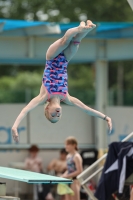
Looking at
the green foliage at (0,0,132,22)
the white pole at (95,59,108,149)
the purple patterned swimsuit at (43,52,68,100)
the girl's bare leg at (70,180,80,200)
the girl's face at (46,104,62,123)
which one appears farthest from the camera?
the green foliage at (0,0,132,22)

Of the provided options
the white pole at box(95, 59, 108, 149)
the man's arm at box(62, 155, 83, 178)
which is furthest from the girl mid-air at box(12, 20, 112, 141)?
the white pole at box(95, 59, 108, 149)

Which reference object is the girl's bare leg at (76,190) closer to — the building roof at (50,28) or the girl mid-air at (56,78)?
the building roof at (50,28)

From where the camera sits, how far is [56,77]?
27.9 feet

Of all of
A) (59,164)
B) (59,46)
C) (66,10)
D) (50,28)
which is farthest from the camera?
(66,10)

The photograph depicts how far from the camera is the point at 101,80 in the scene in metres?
15.1

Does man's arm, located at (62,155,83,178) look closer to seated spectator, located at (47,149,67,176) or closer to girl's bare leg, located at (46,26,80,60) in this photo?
seated spectator, located at (47,149,67,176)

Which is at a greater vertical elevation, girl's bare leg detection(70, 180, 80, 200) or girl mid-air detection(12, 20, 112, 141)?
girl mid-air detection(12, 20, 112, 141)

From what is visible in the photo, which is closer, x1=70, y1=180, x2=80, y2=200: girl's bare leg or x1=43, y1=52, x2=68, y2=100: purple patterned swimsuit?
x1=43, y1=52, x2=68, y2=100: purple patterned swimsuit

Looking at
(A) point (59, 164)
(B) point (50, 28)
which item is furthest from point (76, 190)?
(B) point (50, 28)

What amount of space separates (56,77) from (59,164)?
6414mm

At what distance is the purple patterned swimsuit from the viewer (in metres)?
8.45

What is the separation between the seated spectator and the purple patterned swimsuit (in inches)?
247

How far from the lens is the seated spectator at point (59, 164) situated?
1459 centimetres

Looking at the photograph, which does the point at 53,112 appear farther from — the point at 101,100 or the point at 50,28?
the point at 101,100
